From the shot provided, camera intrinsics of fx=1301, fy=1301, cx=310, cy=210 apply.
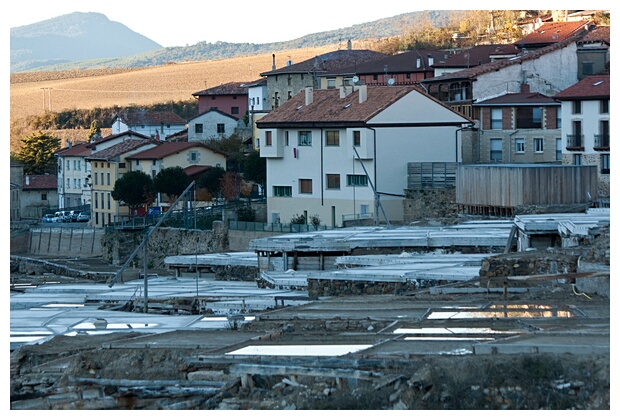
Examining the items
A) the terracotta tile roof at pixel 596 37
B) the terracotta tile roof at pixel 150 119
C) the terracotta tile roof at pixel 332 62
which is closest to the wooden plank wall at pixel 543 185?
the terracotta tile roof at pixel 596 37

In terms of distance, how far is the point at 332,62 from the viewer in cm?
6675

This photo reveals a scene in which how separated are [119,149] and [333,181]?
736 inches

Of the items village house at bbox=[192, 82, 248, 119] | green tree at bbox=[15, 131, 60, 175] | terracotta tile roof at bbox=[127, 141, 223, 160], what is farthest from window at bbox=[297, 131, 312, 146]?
green tree at bbox=[15, 131, 60, 175]

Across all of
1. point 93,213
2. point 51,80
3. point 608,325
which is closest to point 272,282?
point 608,325

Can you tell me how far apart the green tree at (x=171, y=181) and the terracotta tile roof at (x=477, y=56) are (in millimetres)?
12112

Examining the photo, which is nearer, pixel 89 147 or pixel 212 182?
pixel 212 182

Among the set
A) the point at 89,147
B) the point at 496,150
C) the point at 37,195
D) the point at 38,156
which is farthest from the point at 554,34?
the point at 38,156

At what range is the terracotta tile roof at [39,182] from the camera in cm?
6656

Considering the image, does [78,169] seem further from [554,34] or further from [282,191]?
[554,34]

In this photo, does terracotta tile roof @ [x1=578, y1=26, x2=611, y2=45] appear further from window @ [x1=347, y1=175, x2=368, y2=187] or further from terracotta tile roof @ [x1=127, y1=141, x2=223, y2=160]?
terracotta tile roof @ [x1=127, y1=141, x2=223, y2=160]

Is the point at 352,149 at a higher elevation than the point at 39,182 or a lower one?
higher

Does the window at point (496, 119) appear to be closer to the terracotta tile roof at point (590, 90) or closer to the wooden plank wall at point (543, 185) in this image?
the terracotta tile roof at point (590, 90)

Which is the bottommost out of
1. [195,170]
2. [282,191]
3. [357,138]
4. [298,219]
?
[298,219]

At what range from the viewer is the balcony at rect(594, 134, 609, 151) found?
132ft
